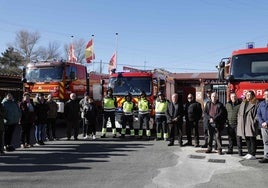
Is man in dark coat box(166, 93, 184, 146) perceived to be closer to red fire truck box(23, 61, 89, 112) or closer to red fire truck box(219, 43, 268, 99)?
red fire truck box(219, 43, 268, 99)

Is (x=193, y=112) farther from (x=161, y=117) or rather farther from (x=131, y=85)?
(x=131, y=85)

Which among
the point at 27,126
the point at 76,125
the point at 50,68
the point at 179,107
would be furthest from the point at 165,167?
the point at 50,68

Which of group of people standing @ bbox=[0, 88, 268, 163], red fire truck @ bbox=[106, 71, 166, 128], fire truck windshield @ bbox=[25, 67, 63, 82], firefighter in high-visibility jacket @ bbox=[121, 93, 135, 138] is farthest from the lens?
fire truck windshield @ bbox=[25, 67, 63, 82]

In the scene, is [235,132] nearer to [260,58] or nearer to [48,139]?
[260,58]

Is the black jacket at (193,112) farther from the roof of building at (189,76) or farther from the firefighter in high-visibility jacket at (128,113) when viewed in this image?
the roof of building at (189,76)

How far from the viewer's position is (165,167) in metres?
9.78

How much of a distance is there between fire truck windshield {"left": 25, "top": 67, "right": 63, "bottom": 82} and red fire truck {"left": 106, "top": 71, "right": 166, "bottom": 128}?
10.7ft

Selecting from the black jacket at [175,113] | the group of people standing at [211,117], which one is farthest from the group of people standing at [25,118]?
the black jacket at [175,113]

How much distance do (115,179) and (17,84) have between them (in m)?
19.0

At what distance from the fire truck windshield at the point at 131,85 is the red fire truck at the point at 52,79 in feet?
9.88

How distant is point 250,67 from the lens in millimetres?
13039

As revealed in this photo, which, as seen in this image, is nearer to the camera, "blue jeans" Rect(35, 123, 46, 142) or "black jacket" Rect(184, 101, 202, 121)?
"black jacket" Rect(184, 101, 202, 121)

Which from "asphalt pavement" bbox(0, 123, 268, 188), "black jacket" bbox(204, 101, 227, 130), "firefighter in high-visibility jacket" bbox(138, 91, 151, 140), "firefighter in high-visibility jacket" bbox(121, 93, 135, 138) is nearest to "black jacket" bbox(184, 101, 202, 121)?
"asphalt pavement" bbox(0, 123, 268, 188)

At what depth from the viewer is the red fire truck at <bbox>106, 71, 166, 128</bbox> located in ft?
57.8
